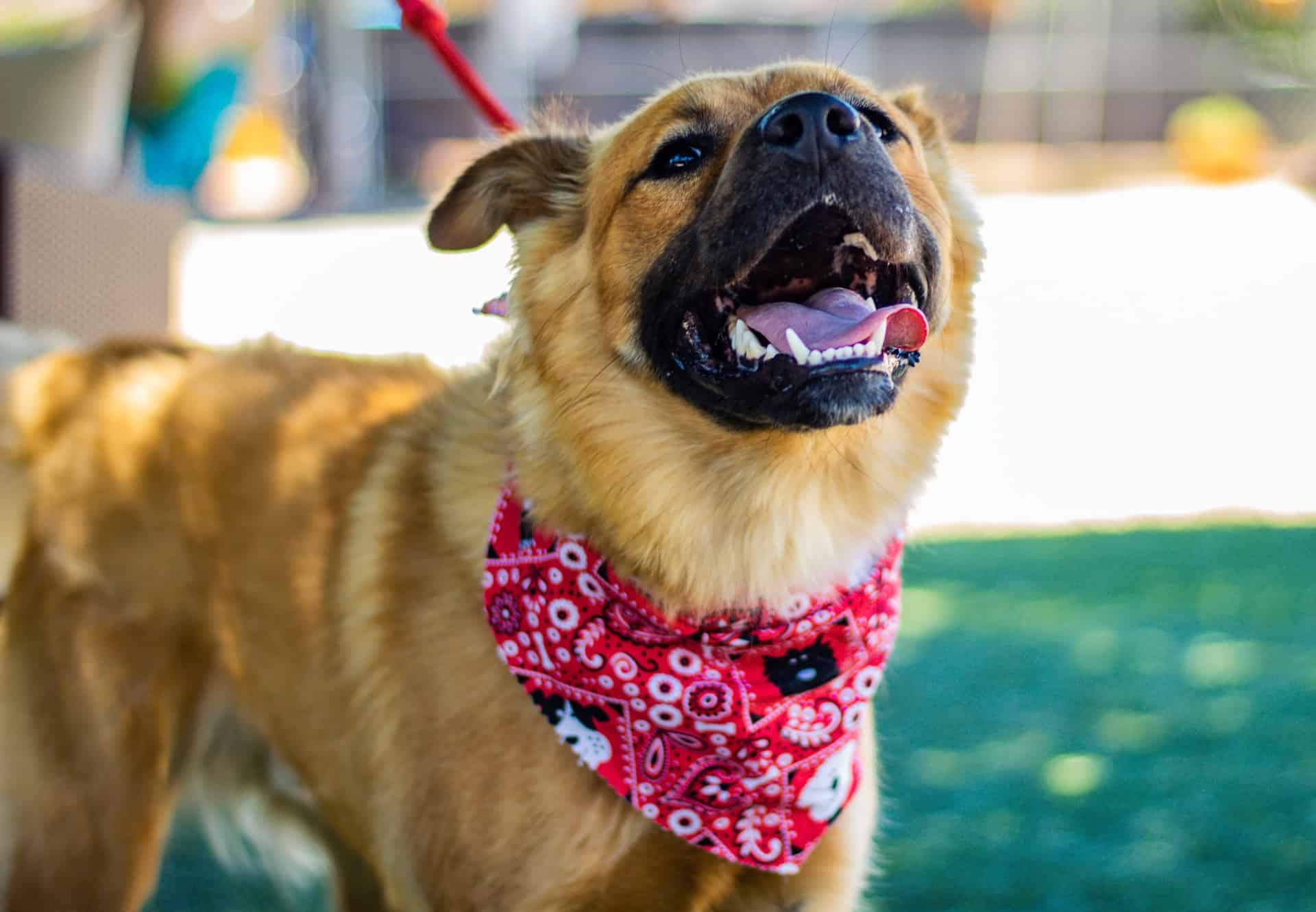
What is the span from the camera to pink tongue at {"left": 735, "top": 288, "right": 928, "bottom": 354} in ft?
6.85

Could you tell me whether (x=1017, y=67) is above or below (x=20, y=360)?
above

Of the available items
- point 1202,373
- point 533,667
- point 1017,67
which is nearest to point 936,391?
point 533,667

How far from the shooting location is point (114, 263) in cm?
504

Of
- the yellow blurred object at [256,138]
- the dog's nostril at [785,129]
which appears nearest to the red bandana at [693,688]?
the dog's nostril at [785,129]

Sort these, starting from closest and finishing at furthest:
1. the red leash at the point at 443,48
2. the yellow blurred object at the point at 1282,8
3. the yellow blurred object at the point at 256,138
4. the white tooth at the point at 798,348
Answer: the white tooth at the point at 798,348
the red leash at the point at 443,48
the yellow blurred object at the point at 1282,8
the yellow blurred object at the point at 256,138

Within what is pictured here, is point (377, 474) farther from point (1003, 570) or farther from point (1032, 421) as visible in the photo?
point (1032, 421)

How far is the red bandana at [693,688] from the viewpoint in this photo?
7.38 ft

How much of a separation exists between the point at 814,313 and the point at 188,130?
639cm

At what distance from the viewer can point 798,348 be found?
205 cm

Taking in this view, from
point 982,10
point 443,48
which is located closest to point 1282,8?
point 982,10

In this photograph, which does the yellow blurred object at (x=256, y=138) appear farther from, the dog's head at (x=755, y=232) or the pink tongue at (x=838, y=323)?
the pink tongue at (x=838, y=323)

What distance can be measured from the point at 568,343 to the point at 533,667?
651 millimetres

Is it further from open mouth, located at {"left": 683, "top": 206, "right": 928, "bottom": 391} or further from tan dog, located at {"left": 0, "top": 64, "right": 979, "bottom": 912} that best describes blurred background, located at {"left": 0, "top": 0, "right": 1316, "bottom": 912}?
open mouth, located at {"left": 683, "top": 206, "right": 928, "bottom": 391}

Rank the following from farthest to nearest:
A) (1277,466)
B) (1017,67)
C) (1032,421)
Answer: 1. (1017,67)
2. (1032,421)
3. (1277,466)
